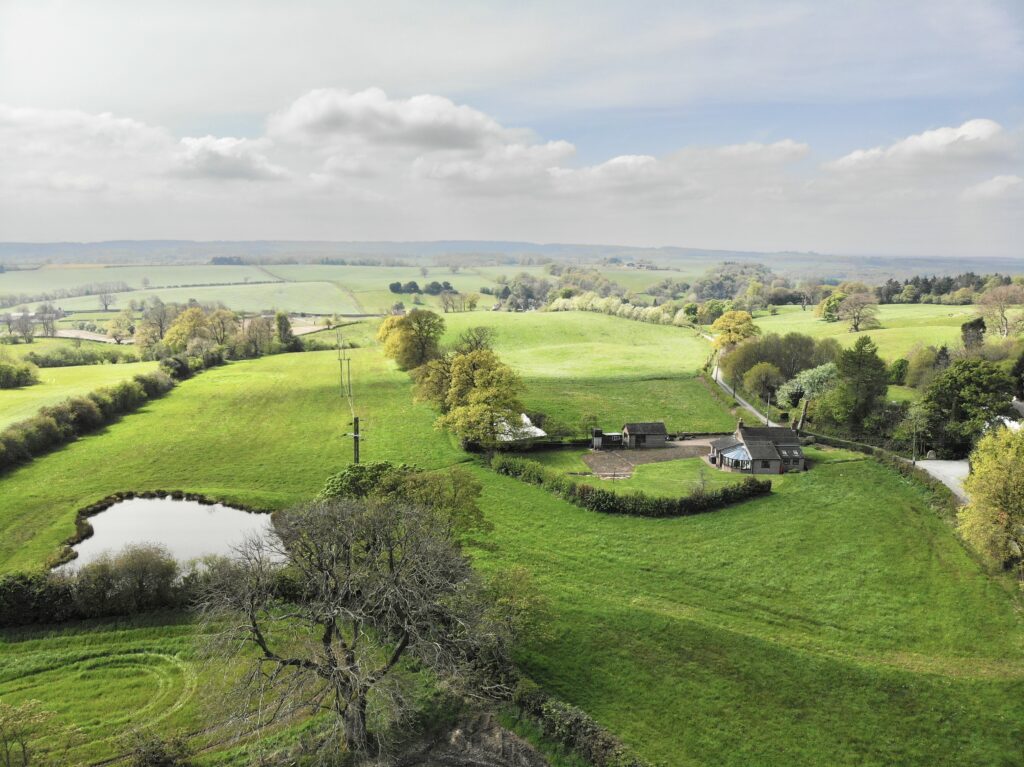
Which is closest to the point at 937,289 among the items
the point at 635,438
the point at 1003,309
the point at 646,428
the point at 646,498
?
the point at 1003,309

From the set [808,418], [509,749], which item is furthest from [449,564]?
[808,418]

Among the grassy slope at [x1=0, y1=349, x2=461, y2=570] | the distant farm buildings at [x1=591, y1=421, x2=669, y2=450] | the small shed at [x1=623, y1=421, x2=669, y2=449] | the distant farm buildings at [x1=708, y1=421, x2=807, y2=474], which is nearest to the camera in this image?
the grassy slope at [x1=0, y1=349, x2=461, y2=570]

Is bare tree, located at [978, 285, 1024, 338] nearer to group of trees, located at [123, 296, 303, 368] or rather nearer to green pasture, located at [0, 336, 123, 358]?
group of trees, located at [123, 296, 303, 368]

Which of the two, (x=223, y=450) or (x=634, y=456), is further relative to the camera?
(x=634, y=456)

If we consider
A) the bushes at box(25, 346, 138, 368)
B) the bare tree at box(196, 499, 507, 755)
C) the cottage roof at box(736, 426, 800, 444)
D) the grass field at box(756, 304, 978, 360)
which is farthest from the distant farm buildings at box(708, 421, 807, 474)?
the bushes at box(25, 346, 138, 368)

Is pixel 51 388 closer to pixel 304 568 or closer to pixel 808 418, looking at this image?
pixel 304 568

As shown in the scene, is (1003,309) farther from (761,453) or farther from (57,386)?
(57,386)

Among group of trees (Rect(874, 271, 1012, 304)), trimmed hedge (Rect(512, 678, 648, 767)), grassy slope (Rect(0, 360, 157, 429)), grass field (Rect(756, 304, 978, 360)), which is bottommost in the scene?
trimmed hedge (Rect(512, 678, 648, 767))
